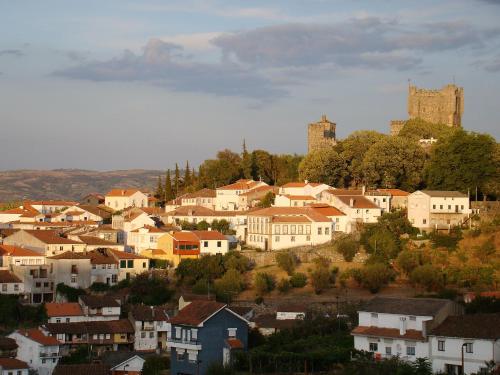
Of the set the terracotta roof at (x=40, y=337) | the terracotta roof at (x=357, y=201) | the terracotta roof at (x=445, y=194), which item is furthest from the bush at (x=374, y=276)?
the terracotta roof at (x=40, y=337)

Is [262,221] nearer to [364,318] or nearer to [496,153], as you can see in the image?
[496,153]

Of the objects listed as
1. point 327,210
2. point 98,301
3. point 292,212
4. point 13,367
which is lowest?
point 13,367

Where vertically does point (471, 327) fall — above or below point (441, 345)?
above

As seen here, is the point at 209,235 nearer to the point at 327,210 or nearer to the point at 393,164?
the point at 327,210

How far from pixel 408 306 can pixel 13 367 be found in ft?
52.1

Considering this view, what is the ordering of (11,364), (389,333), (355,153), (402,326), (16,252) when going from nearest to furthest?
1. (402,326)
2. (389,333)
3. (11,364)
4. (16,252)
5. (355,153)

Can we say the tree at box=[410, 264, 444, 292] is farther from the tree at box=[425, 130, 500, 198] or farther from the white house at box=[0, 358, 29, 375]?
the white house at box=[0, 358, 29, 375]

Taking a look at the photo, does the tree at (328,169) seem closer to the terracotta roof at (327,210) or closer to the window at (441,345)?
the terracotta roof at (327,210)

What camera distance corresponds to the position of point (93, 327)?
45.7m

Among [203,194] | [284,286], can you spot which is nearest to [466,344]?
[284,286]

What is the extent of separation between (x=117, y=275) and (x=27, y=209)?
83.8 ft

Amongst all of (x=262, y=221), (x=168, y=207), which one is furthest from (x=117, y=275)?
(x=168, y=207)

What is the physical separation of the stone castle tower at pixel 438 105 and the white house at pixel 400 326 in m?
53.2

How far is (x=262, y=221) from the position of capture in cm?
5950
